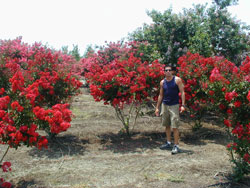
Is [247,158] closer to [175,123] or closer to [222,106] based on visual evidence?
[222,106]

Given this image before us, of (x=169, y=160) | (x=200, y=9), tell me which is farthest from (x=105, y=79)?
(x=200, y=9)

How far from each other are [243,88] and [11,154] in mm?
4340

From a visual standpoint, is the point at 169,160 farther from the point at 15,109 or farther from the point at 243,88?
the point at 15,109

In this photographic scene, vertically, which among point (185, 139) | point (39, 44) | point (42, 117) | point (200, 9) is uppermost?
point (200, 9)

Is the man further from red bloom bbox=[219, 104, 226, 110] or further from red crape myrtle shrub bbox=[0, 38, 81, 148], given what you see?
red crape myrtle shrub bbox=[0, 38, 81, 148]

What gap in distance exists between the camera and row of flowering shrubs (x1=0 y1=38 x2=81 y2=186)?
3291 mm

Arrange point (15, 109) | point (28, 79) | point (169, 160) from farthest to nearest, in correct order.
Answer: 1. point (28, 79)
2. point (169, 160)
3. point (15, 109)

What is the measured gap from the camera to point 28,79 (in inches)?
211

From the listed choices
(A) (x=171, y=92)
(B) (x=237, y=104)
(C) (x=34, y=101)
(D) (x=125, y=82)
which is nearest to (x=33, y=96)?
(C) (x=34, y=101)

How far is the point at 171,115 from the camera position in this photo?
5055 millimetres

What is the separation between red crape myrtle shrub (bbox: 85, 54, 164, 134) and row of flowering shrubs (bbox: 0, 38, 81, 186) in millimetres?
641

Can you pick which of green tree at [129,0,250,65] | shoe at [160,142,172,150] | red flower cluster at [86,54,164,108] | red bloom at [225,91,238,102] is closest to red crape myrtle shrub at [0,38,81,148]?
red flower cluster at [86,54,164,108]

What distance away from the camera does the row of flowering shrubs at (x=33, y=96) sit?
3291mm

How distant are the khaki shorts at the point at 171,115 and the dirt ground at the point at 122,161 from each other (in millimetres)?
588
